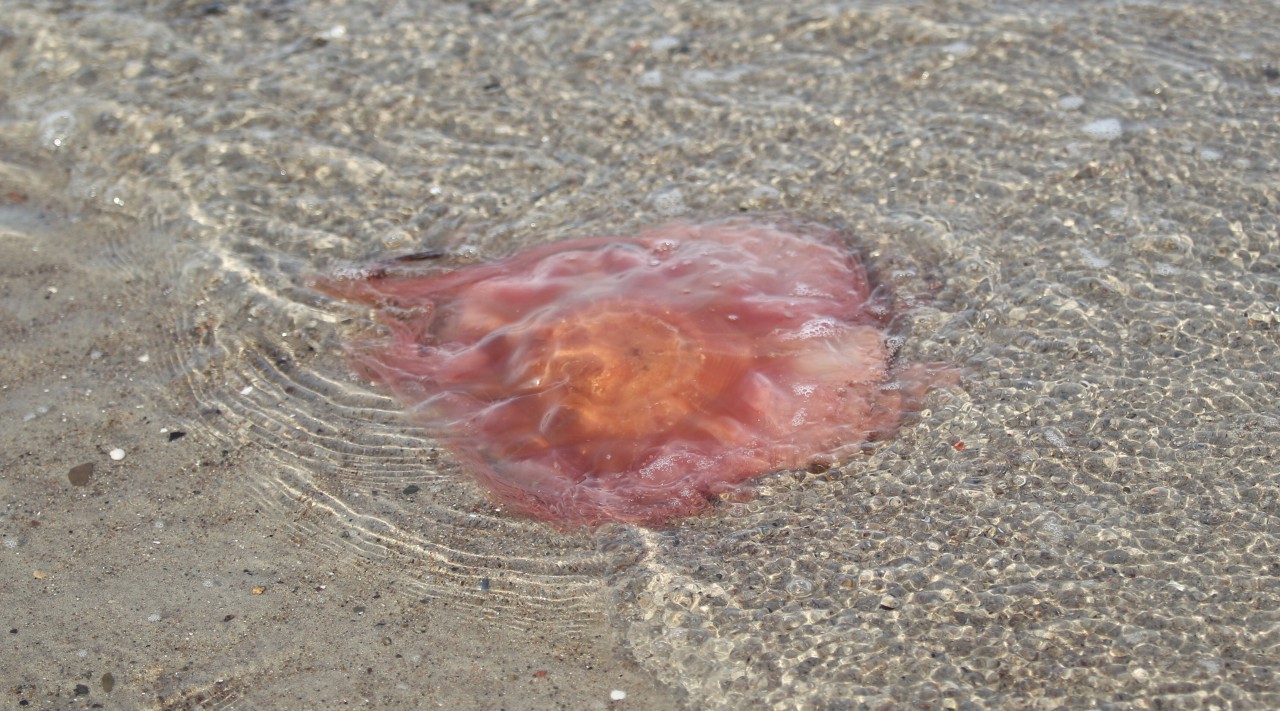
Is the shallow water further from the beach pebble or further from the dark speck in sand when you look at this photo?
the dark speck in sand

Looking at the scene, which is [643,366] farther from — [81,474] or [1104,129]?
[1104,129]

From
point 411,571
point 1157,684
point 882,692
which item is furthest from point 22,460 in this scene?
point 1157,684

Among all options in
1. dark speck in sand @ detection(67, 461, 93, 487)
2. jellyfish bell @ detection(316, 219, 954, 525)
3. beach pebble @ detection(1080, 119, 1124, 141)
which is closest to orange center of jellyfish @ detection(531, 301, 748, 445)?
jellyfish bell @ detection(316, 219, 954, 525)

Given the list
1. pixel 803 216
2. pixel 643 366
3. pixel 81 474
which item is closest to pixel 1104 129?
pixel 803 216

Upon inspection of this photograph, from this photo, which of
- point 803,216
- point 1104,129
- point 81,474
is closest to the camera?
point 81,474

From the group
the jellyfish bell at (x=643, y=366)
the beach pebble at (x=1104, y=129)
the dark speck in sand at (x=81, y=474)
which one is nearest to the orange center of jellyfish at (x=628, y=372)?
the jellyfish bell at (x=643, y=366)

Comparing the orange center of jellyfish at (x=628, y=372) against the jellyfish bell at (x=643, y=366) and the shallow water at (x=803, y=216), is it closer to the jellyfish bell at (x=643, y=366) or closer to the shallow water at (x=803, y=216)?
the jellyfish bell at (x=643, y=366)
